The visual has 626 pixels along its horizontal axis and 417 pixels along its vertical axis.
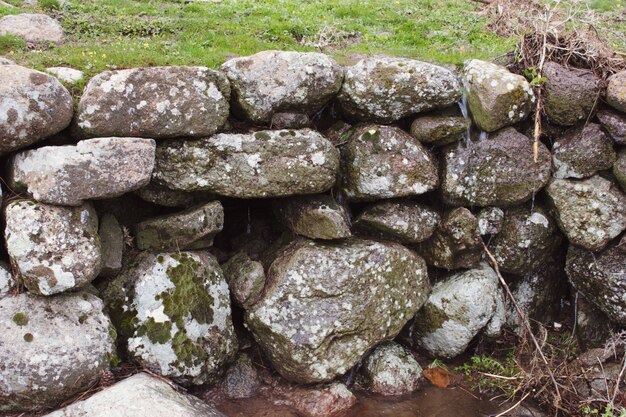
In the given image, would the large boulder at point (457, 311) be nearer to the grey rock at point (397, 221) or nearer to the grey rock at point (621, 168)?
the grey rock at point (397, 221)

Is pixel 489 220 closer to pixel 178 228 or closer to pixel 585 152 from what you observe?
pixel 585 152

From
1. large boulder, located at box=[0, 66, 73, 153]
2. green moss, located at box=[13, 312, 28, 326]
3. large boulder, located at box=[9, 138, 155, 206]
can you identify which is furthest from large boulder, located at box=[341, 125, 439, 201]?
green moss, located at box=[13, 312, 28, 326]

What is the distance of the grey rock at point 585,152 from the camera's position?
695 centimetres

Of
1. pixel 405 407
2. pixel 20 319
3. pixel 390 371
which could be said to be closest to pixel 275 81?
pixel 20 319

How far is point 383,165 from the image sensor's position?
6.66 m

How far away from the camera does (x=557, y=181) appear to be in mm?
7137

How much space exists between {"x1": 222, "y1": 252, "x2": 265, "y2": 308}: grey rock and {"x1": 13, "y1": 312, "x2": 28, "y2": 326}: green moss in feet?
7.62

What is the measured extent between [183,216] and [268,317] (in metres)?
1.55

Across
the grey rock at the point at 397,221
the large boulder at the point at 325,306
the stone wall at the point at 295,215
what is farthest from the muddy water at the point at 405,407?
the grey rock at the point at 397,221

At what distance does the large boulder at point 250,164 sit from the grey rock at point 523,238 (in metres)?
2.63

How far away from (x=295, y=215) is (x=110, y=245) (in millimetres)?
2208

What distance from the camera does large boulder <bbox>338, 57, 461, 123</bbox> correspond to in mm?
6598

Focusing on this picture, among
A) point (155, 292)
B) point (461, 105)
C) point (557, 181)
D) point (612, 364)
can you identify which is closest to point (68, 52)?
point (155, 292)

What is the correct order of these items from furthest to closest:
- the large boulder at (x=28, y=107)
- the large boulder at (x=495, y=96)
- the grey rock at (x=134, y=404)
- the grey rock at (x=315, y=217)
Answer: the large boulder at (x=495, y=96) < the grey rock at (x=315, y=217) < the large boulder at (x=28, y=107) < the grey rock at (x=134, y=404)
